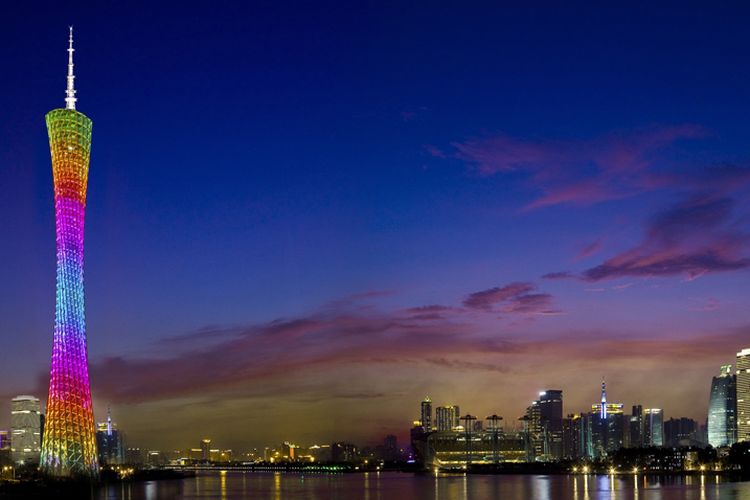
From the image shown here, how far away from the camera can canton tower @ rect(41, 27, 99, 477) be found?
196ft

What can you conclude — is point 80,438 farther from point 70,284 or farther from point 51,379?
point 70,284

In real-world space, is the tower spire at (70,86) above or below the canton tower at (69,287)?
above

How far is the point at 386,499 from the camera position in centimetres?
8781

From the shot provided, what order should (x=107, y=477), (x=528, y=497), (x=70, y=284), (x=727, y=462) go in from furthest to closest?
1. (x=727, y=462)
2. (x=107, y=477)
3. (x=528, y=497)
4. (x=70, y=284)

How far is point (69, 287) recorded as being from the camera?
196ft

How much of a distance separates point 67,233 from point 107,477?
58.8m

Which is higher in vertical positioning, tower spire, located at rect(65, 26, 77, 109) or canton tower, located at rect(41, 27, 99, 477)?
tower spire, located at rect(65, 26, 77, 109)

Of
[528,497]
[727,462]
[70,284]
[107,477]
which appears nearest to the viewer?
[70,284]

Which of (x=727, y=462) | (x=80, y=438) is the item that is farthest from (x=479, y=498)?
(x=727, y=462)

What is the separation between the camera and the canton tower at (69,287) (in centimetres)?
5984

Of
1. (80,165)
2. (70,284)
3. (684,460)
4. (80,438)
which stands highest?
(80,165)

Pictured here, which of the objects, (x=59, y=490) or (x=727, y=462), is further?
(x=727, y=462)

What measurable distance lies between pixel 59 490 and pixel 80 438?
382 centimetres

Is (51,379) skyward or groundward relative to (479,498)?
skyward
